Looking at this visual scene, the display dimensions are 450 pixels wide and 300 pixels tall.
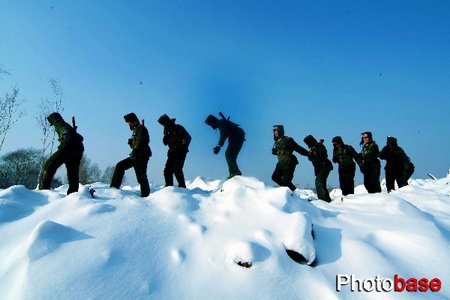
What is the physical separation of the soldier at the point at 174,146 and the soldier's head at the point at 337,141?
3.71 m

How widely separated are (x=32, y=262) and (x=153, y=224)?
3.68ft

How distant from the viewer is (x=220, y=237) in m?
3.25

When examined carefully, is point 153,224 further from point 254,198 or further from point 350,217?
point 350,217

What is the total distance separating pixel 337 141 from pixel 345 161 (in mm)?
540

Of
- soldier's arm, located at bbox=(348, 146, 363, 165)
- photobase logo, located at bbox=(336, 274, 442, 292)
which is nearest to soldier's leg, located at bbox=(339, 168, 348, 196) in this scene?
soldier's arm, located at bbox=(348, 146, 363, 165)

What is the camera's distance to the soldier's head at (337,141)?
7.79m

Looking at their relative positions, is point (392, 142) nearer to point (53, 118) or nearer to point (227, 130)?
point (227, 130)

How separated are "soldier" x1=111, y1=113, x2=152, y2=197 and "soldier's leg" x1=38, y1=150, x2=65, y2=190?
97cm

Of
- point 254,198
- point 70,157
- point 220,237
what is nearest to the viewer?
point 220,237

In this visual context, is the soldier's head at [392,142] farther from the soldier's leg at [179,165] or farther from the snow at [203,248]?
the soldier's leg at [179,165]

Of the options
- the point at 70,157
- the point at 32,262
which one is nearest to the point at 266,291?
the point at 32,262

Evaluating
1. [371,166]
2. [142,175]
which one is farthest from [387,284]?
[371,166]

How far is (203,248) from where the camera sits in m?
3.04

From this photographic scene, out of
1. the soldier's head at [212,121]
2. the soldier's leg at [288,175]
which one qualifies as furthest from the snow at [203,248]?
the soldier's head at [212,121]
